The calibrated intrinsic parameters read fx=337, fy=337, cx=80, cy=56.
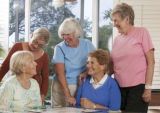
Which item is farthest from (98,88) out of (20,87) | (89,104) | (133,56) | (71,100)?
(20,87)

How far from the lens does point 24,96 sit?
2.54 meters

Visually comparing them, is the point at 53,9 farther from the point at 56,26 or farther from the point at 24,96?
the point at 24,96

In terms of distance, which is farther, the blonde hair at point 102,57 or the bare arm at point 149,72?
the blonde hair at point 102,57

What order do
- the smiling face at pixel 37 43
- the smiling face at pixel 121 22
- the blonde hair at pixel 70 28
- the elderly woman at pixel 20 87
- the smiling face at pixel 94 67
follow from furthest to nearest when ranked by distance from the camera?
1. the smiling face at pixel 37 43
2. the blonde hair at pixel 70 28
3. the smiling face at pixel 94 67
4. the smiling face at pixel 121 22
5. the elderly woman at pixel 20 87

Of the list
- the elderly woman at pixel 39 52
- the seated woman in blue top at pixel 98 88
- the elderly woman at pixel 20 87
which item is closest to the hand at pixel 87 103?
the seated woman in blue top at pixel 98 88

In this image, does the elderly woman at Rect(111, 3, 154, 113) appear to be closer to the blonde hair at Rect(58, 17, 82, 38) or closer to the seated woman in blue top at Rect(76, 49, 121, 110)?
the seated woman in blue top at Rect(76, 49, 121, 110)

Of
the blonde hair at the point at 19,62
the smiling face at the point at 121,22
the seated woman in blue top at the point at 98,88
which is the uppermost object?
the smiling face at the point at 121,22

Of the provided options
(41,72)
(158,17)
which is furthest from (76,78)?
(158,17)

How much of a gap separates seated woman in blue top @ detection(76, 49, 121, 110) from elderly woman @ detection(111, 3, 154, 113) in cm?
10

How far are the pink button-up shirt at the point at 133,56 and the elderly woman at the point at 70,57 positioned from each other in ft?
1.21

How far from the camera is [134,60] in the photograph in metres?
2.62

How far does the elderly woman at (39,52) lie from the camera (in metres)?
3.04

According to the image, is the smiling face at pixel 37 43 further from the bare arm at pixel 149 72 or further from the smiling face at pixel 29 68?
the bare arm at pixel 149 72

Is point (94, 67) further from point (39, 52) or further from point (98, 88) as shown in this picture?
point (39, 52)
